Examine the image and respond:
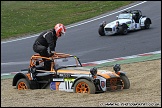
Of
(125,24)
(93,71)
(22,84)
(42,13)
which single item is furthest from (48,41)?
(42,13)

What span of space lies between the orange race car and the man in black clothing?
0.17 metres

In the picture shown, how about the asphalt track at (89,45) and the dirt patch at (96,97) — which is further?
the asphalt track at (89,45)

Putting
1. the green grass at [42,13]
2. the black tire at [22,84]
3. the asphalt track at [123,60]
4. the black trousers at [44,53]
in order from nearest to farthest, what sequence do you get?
the black trousers at [44,53]
the black tire at [22,84]
the asphalt track at [123,60]
the green grass at [42,13]

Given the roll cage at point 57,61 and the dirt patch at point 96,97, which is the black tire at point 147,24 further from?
the roll cage at point 57,61

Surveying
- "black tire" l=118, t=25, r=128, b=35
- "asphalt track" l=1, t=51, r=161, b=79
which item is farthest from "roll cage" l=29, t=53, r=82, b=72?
"black tire" l=118, t=25, r=128, b=35

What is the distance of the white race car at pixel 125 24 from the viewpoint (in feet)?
85.4

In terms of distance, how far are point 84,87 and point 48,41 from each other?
1.74 m

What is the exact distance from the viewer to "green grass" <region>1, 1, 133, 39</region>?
30500 mm

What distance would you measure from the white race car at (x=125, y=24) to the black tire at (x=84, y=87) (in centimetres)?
1409

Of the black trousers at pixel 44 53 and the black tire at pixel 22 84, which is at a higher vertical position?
the black trousers at pixel 44 53

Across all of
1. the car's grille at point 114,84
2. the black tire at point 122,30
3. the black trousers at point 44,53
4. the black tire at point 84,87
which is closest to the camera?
the black tire at point 84,87

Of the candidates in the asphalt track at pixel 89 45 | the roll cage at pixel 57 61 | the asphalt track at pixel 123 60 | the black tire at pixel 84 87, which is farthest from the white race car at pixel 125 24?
the black tire at pixel 84 87

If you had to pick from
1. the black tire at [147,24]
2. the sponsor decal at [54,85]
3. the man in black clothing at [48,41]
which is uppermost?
the black tire at [147,24]

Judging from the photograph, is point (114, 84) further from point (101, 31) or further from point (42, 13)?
point (42, 13)
